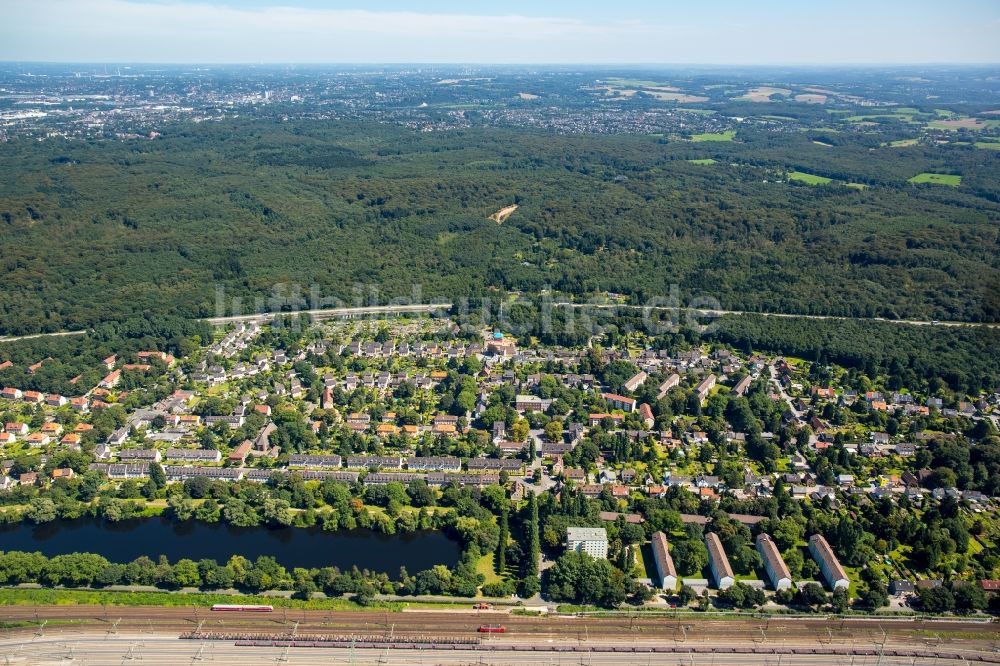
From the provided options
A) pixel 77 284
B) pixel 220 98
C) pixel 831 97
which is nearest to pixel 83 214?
pixel 77 284

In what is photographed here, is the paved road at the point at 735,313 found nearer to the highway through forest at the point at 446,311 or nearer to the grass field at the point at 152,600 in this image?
the highway through forest at the point at 446,311

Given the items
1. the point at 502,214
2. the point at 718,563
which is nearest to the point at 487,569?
the point at 718,563

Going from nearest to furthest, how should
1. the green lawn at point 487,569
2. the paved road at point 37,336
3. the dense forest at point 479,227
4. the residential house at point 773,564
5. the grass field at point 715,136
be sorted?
the residential house at point 773,564
the green lawn at point 487,569
the paved road at point 37,336
the dense forest at point 479,227
the grass field at point 715,136

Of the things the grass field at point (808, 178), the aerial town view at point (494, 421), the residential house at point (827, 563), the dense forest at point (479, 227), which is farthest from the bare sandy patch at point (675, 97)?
the residential house at point (827, 563)

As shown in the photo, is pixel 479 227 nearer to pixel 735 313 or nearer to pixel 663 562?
pixel 735 313

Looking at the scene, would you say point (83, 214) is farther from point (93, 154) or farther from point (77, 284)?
point (93, 154)

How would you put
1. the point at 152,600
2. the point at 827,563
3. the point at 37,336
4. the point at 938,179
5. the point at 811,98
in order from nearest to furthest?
the point at 152,600 < the point at 827,563 < the point at 37,336 < the point at 938,179 < the point at 811,98
